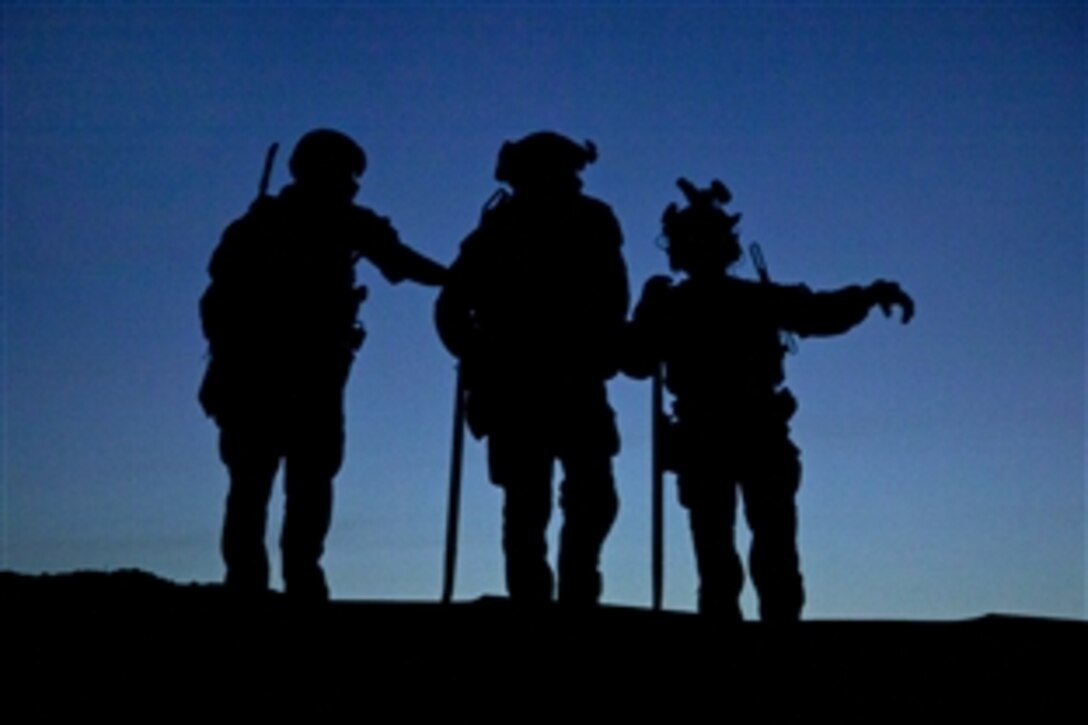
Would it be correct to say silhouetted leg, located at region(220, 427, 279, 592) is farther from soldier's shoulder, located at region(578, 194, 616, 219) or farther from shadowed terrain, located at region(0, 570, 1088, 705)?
soldier's shoulder, located at region(578, 194, 616, 219)

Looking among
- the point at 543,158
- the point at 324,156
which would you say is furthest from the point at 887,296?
the point at 324,156

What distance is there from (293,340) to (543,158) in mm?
1661

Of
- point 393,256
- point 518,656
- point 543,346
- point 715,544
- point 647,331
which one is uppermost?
point 393,256

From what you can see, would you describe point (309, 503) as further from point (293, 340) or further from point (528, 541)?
point (528, 541)

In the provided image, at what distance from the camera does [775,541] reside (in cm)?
680

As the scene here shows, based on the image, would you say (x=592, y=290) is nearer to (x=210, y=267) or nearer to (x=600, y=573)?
(x=600, y=573)

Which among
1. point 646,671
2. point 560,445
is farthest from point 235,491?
point 646,671

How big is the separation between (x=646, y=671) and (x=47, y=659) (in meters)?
2.48

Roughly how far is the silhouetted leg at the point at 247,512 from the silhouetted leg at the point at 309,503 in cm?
12

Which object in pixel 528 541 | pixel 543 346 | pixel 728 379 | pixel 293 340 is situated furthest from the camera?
pixel 728 379

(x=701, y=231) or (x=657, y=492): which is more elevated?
(x=701, y=231)

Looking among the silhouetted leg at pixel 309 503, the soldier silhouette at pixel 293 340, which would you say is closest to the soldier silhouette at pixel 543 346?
the soldier silhouette at pixel 293 340

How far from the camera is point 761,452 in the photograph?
6.90 metres

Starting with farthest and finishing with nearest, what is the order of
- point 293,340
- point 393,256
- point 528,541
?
point 393,256, point 293,340, point 528,541
